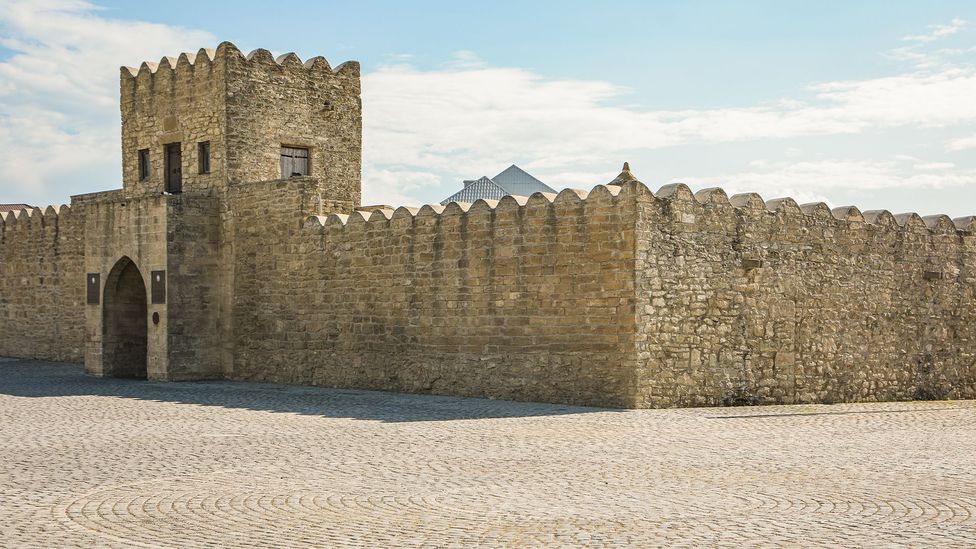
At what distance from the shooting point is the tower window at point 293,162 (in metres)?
20.2

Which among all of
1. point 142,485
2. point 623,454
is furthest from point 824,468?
point 142,485

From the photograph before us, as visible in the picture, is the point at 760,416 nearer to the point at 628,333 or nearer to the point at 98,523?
the point at 628,333

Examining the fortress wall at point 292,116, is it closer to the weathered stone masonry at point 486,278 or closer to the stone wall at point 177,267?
the weathered stone masonry at point 486,278

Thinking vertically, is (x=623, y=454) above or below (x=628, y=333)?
below

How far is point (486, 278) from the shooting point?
49.6 ft

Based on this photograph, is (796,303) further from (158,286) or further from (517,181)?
(517,181)

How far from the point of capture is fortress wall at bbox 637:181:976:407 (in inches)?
551

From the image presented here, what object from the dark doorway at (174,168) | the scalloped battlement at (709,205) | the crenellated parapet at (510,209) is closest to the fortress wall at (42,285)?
the dark doorway at (174,168)

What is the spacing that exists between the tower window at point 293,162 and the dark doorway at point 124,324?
3.15 metres

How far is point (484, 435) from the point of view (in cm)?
1113

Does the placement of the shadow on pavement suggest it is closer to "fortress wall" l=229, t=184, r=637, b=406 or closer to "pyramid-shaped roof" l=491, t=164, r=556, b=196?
"fortress wall" l=229, t=184, r=637, b=406

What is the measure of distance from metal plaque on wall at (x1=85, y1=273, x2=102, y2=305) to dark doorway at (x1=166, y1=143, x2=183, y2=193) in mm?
2115

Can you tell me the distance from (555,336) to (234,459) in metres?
5.75

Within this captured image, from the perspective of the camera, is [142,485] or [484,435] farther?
[484,435]
